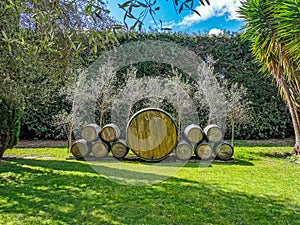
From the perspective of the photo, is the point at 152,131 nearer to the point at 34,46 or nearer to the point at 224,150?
the point at 224,150

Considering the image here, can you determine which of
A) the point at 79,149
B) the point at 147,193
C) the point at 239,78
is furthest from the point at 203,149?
the point at 239,78

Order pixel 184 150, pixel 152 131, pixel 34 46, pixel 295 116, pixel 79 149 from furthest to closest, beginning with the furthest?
1. pixel 295 116
2. pixel 79 149
3. pixel 184 150
4. pixel 152 131
5. pixel 34 46

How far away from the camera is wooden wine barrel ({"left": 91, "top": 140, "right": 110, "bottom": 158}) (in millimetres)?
7301

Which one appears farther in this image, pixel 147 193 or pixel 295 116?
pixel 295 116

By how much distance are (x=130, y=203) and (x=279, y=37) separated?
5144 millimetres

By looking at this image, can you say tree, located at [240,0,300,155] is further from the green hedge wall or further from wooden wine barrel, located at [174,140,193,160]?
the green hedge wall

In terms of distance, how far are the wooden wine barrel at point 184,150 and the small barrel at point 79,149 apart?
2278 mm

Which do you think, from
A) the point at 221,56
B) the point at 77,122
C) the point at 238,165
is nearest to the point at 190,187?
the point at 238,165

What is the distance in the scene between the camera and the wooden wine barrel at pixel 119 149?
23.7 ft

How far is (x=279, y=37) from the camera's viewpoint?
6.58m

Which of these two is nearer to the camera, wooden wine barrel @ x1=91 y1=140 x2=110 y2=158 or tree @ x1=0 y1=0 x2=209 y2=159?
tree @ x1=0 y1=0 x2=209 y2=159

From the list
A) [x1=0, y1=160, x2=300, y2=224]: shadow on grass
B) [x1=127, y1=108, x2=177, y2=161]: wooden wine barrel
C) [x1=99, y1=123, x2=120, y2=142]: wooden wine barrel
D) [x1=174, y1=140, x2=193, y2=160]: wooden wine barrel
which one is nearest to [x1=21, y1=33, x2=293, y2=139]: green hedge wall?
[x1=99, y1=123, x2=120, y2=142]: wooden wine barrel

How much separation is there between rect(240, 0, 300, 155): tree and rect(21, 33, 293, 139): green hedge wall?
3.39m

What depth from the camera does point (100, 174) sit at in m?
5.55
